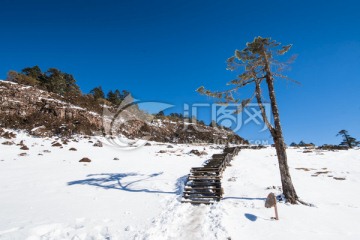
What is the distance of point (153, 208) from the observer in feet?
32.0

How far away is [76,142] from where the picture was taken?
3028cm

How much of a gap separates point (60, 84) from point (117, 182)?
5218 centimetres

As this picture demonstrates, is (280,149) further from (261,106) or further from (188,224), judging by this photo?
(188,224)

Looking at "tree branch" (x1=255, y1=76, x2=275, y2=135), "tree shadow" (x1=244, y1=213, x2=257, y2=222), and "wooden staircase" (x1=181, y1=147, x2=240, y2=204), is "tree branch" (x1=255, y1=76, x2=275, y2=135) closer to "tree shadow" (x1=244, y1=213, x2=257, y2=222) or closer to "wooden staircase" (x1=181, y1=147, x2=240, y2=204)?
"wooden staircase" (x1=181, y1=147, x2=240, y2=204)

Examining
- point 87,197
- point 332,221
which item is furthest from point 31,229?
point 332,221

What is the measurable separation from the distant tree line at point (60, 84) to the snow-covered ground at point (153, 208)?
115 feet

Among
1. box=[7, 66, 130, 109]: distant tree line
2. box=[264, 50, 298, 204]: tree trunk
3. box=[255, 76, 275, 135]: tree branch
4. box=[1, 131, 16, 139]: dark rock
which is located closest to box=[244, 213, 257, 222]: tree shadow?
box=[264, 50, 298, 204]: tree trunk

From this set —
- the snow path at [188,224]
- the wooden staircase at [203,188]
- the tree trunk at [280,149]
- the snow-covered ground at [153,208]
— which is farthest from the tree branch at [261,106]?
the snow path at [188,224]

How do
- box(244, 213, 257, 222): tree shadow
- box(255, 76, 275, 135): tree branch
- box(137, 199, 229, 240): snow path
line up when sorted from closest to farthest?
1. box(137, 199, 229, 240): snow path
2. box(244, 213, 257, 222): tree shadow
3. box(255, 76, 275, 135): tree branch

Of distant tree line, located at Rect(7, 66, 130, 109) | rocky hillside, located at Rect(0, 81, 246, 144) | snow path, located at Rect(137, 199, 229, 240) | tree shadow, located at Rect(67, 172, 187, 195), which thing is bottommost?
snow path, located at Rect(137, 199, 229, 240)

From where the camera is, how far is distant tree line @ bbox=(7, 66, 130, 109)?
47.1m

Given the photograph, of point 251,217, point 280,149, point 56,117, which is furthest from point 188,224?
point 56,117

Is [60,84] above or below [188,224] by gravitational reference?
above

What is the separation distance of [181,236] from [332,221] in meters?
5.83
